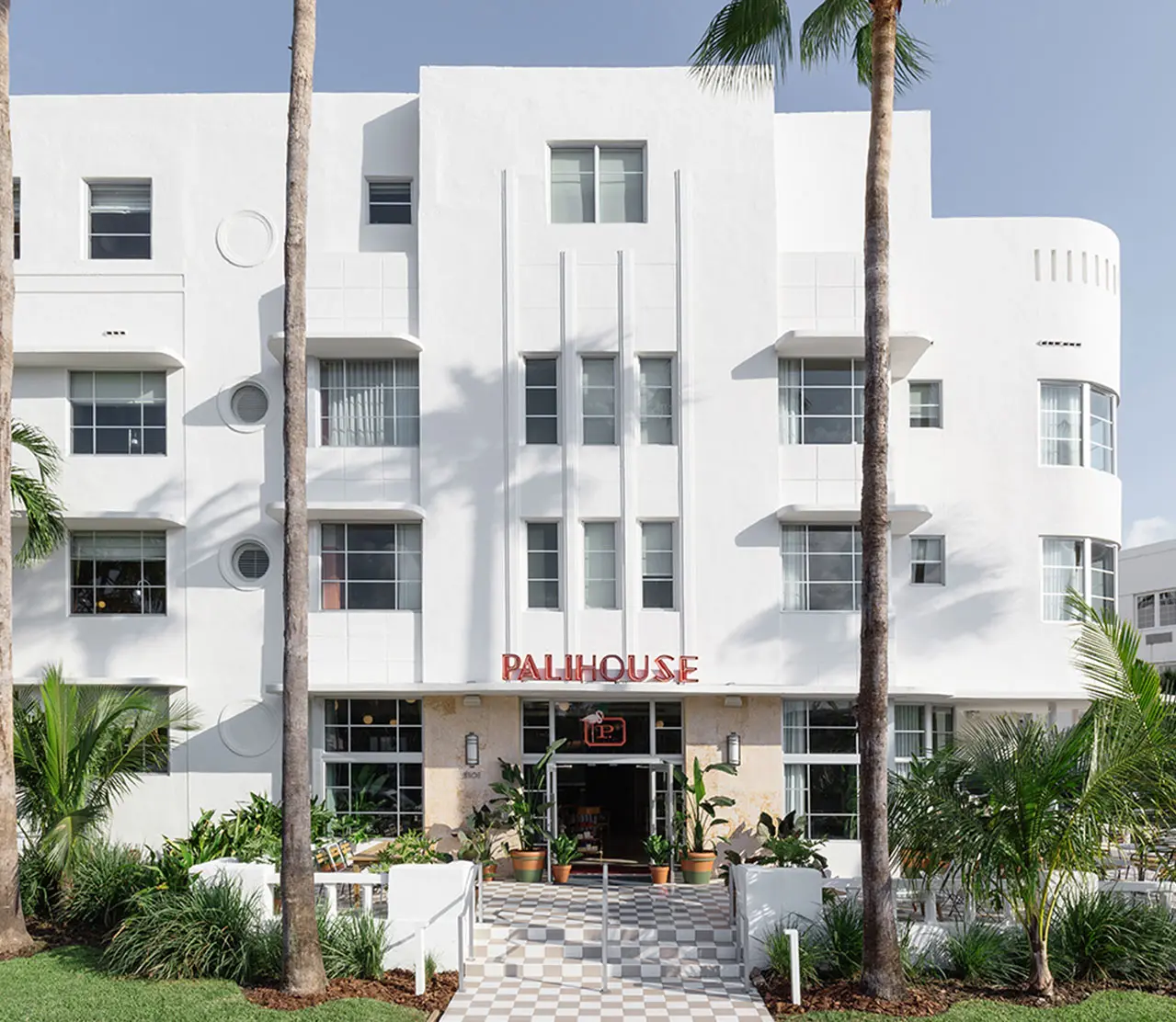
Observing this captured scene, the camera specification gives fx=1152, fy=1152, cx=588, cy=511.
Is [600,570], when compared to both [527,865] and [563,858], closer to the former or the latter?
[563,858]

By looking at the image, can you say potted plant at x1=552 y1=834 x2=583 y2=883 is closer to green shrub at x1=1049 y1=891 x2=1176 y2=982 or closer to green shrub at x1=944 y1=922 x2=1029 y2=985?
green shrub at x1=944 y1=922 x2=1029 y2=985

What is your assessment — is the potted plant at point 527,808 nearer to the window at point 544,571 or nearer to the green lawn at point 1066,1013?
the window at point 544,571

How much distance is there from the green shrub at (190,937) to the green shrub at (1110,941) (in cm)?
878

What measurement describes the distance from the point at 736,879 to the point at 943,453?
9161mm

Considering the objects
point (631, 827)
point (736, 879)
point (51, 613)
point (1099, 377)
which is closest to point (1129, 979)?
point (736, 879)

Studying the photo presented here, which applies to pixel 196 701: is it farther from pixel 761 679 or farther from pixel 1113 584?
pixel 1113 584

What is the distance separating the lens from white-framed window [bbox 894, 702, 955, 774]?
1927cm

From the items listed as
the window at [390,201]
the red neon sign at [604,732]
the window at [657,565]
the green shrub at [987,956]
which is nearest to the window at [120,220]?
the window at [390,201]

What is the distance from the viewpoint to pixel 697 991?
1270cm

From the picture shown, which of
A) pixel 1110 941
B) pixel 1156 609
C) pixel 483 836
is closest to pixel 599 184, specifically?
pixel 483 836

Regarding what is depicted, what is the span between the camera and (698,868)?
1769cm

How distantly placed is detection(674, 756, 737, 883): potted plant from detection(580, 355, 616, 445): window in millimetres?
5474

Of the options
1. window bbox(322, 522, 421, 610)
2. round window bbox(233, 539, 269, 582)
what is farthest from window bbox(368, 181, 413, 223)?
round window bbox(233, 539, 269, 582)

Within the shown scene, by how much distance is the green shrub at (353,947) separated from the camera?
12.5m
